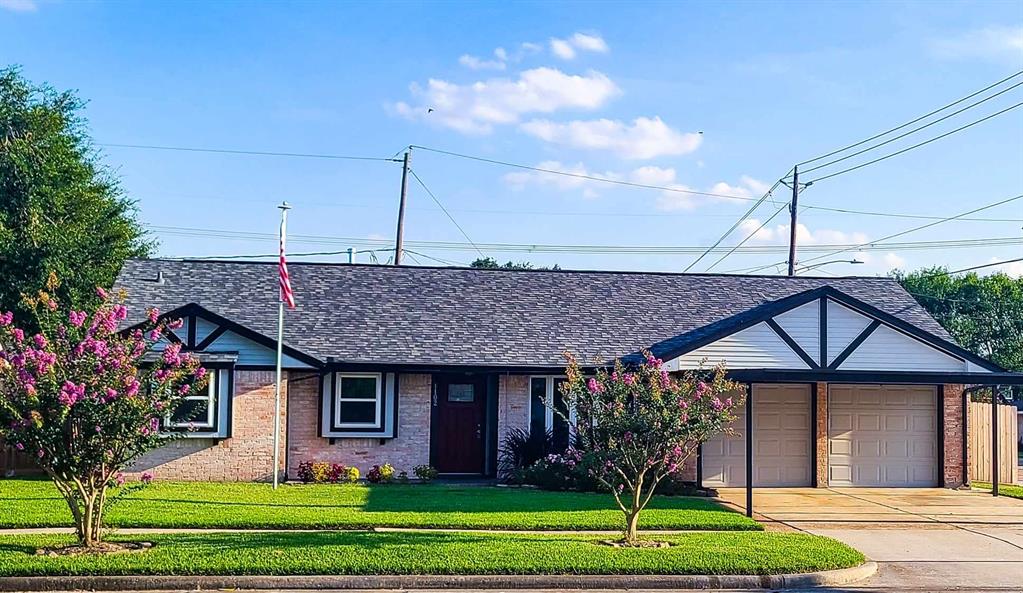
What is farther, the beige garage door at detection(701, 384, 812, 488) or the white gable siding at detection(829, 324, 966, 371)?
the beige garage door at detection(701, 384, 812, 488)

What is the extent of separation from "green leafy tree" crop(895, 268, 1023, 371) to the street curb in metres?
46.3

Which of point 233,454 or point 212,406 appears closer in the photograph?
point 212,406

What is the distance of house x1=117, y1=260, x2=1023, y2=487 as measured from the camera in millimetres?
19797

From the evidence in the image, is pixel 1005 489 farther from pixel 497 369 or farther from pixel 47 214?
pixel 47 214

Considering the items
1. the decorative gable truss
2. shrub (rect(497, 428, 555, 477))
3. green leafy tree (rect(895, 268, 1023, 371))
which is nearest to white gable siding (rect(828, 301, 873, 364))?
the decorative gable truss

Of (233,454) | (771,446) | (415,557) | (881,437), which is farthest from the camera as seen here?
(881,437)

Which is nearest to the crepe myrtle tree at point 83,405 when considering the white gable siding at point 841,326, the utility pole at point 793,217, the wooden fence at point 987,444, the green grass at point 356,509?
the green grass at point 356,509

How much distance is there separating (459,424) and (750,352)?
6305 millimetres

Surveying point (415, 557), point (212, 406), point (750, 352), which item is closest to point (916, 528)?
point (750, 352)

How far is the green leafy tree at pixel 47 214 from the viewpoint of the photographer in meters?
23.3

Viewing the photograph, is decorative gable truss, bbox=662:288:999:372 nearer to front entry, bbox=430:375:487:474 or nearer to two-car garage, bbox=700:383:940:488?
two-car garage, bbox=700:383:940:488

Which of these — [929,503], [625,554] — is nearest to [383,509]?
[625,554]

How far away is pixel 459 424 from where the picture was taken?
22.0 meters

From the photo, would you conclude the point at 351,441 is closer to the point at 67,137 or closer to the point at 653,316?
the point at 653,316
